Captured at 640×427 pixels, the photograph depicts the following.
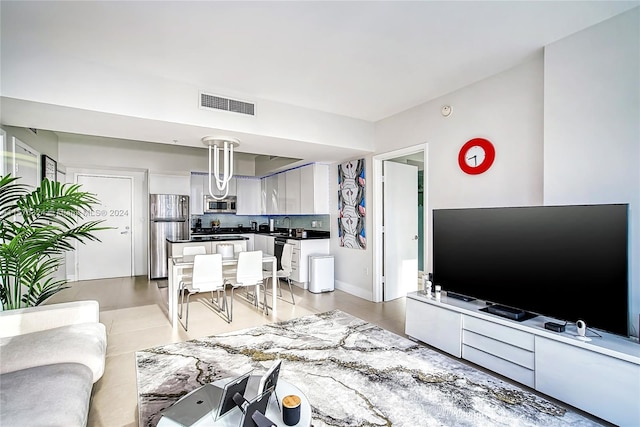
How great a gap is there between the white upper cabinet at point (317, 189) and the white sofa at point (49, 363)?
11.6 ft

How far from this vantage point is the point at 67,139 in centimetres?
552

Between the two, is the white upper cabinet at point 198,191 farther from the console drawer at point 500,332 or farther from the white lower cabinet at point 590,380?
the white lower cabinet at point 590,380

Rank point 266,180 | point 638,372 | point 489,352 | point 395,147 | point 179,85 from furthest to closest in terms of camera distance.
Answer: point 266,180, point 395,147, point 179,85, point 489,352, point 638,372

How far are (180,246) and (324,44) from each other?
13.8ft

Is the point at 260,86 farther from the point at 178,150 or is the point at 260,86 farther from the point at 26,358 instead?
the point at 178,150

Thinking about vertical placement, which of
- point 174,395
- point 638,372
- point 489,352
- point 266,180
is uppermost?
point 266,180

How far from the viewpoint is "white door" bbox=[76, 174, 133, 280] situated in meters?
6.00

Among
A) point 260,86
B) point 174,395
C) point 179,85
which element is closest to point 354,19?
point 260,86

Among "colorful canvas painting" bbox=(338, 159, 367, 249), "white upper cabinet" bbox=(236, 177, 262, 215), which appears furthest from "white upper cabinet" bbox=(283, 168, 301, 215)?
"white upper cabinet" bbox=(236, 177, 262, 215)

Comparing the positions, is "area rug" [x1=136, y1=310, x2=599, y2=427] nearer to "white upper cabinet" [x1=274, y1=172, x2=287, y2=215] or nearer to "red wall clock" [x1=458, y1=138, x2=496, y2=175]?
"red wall clock" [x1=458, y1=138, x2=496, y2=175]

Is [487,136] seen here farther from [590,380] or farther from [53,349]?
[53,349]

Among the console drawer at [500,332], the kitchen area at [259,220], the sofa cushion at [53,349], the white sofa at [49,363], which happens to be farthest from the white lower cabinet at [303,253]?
the sofa cushion at [53,349]

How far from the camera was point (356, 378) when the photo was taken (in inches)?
94.3

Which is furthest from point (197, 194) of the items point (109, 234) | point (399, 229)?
point (399, 229)
